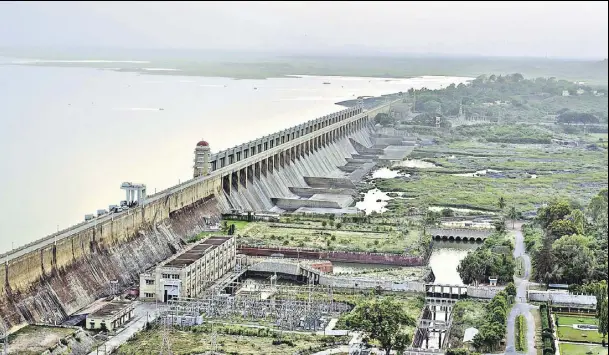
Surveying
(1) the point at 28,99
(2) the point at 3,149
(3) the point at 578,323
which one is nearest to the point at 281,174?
(2) the point at 3,149

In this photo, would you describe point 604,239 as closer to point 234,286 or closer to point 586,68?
point 234,286

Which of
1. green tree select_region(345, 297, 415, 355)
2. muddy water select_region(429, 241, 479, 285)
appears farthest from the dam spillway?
green tree select_region(345, 297, 415, 355)

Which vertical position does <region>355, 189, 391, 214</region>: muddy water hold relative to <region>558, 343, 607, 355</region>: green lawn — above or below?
below

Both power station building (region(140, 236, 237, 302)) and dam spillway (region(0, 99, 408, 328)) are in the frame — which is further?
power station building (region(140, 236, 237, 302))

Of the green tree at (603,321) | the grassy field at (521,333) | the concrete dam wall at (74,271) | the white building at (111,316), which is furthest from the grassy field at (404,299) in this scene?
the concrete dam wall at (74,271)

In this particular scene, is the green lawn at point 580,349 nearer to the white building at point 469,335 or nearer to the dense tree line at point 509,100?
the white building at point 469,335

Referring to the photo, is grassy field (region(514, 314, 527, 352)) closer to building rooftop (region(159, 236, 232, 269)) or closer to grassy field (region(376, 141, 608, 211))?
building rooftop (region(159, 236, 232, 269))
